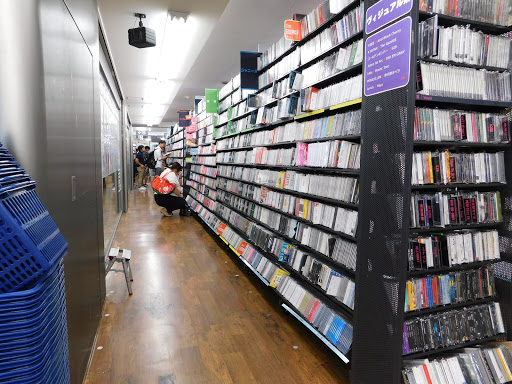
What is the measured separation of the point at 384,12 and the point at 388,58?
29 centimetres

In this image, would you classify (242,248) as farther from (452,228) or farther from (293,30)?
(452,228)

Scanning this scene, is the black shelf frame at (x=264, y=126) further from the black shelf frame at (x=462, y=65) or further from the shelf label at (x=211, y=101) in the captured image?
the black shelf frame at (x=462, y=65)

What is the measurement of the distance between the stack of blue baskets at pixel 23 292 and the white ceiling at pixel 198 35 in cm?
453

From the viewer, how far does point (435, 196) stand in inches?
82.6

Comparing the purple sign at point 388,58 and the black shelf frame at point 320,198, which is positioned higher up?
the purple sign at point 388,58

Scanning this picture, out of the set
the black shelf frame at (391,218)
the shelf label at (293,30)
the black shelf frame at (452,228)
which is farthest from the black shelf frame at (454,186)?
the shelf label at (293,30)

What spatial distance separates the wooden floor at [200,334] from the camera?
240cm

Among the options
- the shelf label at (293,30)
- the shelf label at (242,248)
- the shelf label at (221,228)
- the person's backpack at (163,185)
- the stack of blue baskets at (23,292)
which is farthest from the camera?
the person's backpack at (163,185)

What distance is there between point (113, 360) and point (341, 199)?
6.96 ft

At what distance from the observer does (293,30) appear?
3182mm

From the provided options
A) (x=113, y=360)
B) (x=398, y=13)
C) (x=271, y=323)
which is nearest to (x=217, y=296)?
(x=271, y=323)

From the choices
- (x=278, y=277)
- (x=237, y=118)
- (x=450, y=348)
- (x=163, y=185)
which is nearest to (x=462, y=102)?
(x=450, y=348)

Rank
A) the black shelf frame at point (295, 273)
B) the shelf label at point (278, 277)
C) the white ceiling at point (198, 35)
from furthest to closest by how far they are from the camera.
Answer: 1. the white ceiling at point (198, 35)
2. the shelf label at point (278, 277)
3. the black shelf frame at point (295, 273)

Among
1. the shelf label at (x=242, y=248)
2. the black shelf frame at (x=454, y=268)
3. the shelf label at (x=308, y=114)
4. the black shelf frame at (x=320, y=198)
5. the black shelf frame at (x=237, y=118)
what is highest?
the black shelf frame at (x=237, y=118)
